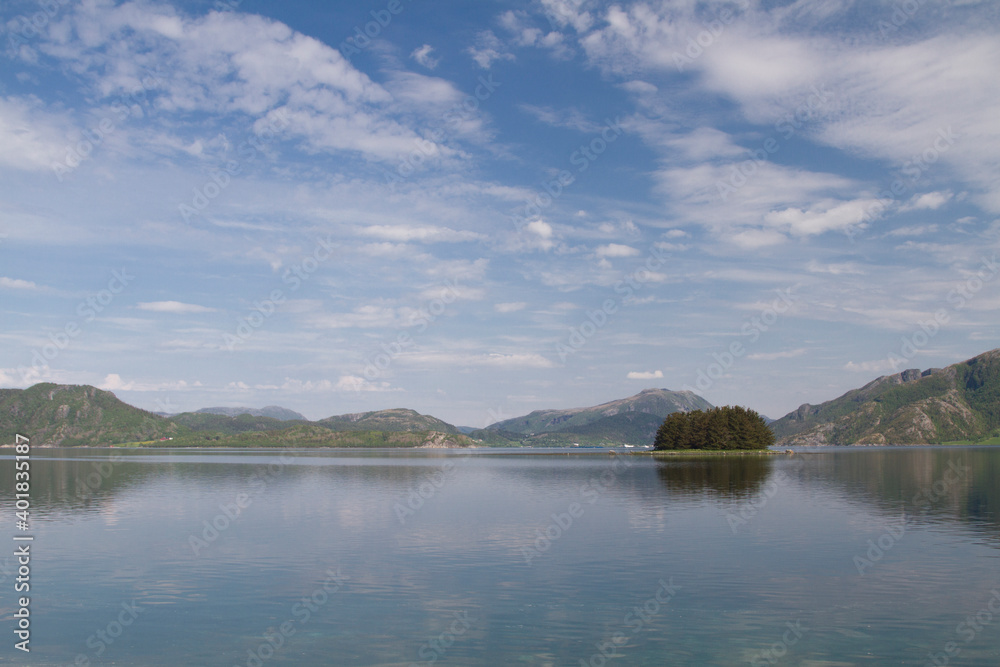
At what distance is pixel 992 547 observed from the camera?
43.4m

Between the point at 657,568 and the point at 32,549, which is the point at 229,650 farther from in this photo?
the point at 32,549

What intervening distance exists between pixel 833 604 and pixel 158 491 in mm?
88500

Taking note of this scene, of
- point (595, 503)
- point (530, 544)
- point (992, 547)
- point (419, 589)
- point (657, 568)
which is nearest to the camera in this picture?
point (419, 589)

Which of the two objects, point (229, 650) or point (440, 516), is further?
point (440, 516)

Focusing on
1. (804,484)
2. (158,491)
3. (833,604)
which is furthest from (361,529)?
(804,484)

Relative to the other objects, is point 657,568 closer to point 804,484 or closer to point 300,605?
point 300,605

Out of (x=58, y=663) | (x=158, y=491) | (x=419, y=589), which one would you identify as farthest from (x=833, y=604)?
(x=158, y=491)

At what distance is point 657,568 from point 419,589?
14.1 metres

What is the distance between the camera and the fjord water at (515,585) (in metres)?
25.2

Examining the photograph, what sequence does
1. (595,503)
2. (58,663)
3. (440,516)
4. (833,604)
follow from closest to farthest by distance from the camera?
(58,663) < (833,604) < (440,516) < (595,503)

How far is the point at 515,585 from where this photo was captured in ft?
115

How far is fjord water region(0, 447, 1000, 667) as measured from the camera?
82.5 ft

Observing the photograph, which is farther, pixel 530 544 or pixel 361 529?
pixel 361 529

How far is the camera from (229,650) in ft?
82.9
